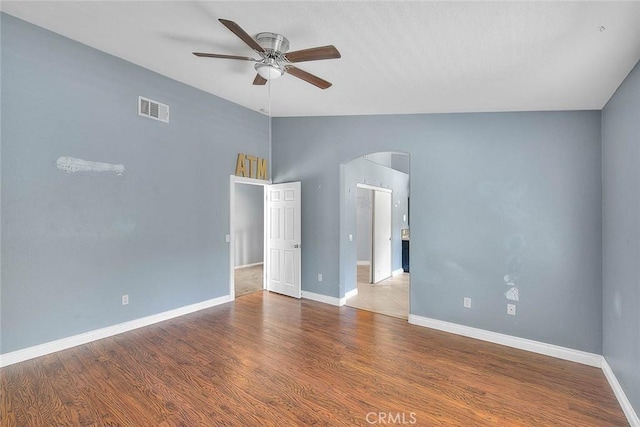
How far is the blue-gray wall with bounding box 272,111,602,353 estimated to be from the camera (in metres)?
3.12

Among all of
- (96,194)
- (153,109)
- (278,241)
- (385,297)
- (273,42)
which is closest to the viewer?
(273,42)

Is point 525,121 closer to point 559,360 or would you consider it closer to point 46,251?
point 559,360

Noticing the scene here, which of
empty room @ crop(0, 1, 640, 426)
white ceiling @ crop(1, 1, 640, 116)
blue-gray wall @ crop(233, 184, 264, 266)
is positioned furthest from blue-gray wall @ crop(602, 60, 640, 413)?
blue-gray wall @ crop(233, 184, 264, 266)

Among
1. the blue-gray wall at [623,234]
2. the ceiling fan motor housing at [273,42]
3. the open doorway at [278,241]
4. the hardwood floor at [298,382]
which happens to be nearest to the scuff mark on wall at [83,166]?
the open doorway at [278,241]

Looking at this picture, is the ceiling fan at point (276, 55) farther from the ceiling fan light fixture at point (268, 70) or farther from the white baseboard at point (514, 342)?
the white baseboard at point (514, 342)

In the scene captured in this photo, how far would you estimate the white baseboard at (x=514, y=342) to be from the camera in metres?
3.07

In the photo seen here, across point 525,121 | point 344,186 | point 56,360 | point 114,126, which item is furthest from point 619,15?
point 56,360

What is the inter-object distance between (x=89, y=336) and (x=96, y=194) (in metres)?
1.53

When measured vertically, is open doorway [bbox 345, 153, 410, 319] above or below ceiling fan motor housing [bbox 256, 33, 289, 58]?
below

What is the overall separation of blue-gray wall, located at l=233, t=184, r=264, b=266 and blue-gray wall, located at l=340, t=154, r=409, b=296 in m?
3.49

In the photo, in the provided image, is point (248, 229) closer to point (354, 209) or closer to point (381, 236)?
point (381, 236)

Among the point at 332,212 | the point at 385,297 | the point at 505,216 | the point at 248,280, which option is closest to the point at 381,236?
the point at 385,297

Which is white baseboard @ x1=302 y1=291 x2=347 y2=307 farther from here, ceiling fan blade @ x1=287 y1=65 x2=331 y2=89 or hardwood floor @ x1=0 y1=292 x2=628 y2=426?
ceiling fan blade @ x1=287 y1=65 x2=331 y2=89

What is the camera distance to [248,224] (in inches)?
322
